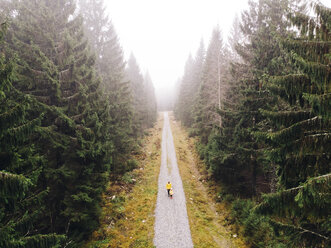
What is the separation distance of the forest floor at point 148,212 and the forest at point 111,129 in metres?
1.00

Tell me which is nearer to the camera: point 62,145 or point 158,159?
point 62,145

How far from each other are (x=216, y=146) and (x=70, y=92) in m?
11.6

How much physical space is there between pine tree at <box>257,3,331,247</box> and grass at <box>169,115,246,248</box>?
5.31 m

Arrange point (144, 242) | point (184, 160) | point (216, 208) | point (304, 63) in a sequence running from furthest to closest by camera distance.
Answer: point (184, 160)
point (216, 208)
point (144, 242)
point (304, 63)

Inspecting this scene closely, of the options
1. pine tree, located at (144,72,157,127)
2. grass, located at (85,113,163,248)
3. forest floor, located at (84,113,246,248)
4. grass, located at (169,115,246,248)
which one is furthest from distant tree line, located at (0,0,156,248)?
pine tree, located at (144,72,157,127)

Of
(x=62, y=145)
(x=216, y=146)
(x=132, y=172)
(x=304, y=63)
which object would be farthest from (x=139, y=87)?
(x=304, y=63)

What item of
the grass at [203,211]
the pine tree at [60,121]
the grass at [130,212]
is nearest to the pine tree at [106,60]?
the grass at [130,212]

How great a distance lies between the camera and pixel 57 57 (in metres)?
10.5

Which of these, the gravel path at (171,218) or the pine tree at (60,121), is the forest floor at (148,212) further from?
the pine tree at (60,121)

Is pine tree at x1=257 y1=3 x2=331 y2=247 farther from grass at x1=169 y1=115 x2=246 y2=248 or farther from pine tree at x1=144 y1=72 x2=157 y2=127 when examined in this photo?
pine tree at x1=144 y1=72 x2=157 y2=127

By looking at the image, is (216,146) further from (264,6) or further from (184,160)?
(264,6)

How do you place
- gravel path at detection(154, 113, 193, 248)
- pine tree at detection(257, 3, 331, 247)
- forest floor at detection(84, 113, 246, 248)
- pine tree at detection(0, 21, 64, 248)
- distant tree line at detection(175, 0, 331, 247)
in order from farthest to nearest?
forest floor at detection(84, 113, 246, 248) < gravel path at detection(154, 113, 193, 248) < distant tree line at detection(175, 0, 331, 247) < pine tree at detection(257, 3, 331, 247) < pine tree at detection(0, 21, 64, 248)

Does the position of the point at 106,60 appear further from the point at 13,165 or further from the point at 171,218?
the point at 171,218

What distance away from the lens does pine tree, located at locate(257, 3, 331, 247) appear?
4.89m
